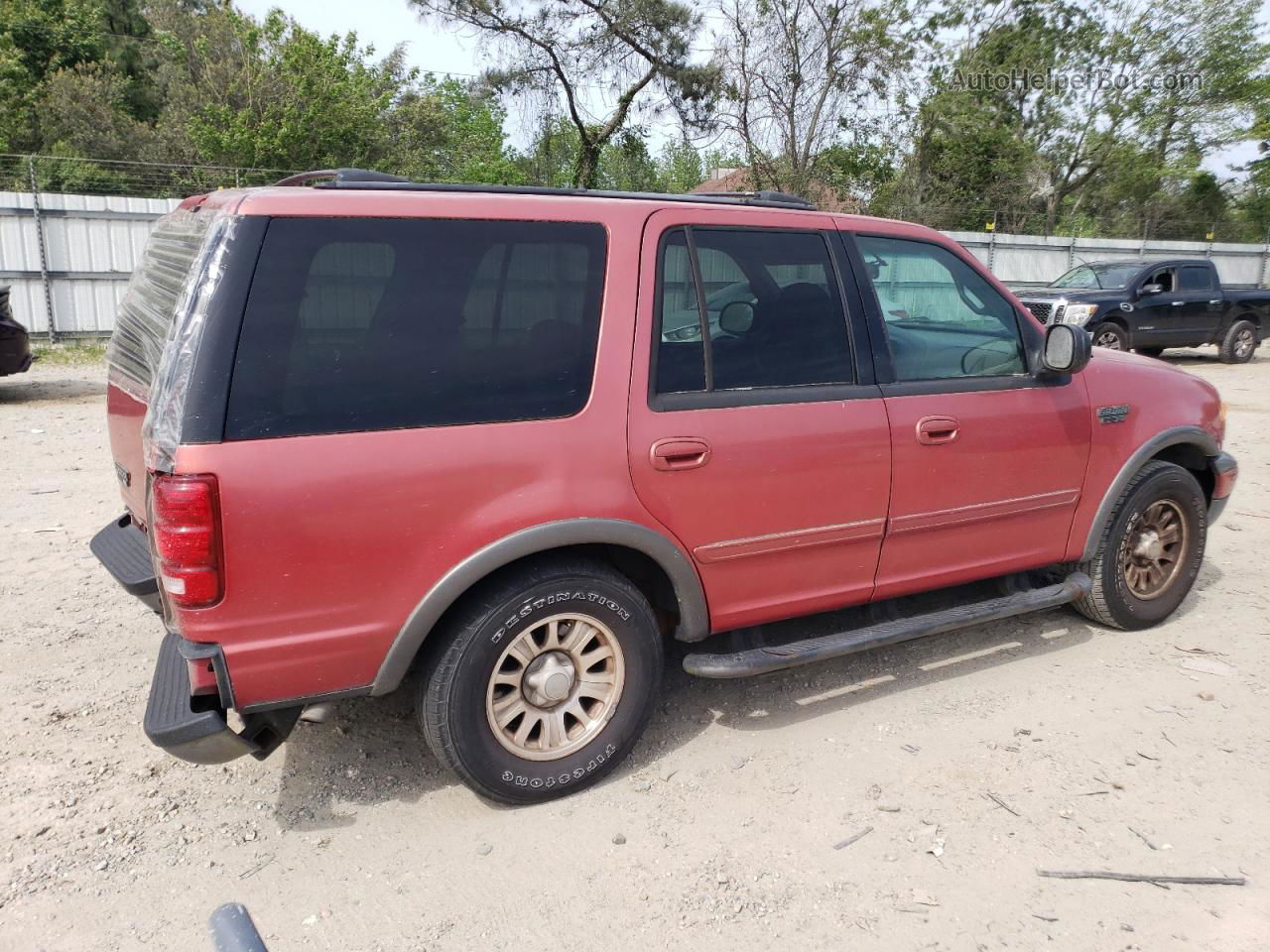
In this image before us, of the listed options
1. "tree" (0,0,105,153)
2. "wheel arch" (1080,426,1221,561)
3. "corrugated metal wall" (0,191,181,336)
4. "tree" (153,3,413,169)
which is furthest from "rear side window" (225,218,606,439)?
"tree" (0,0,105,153)

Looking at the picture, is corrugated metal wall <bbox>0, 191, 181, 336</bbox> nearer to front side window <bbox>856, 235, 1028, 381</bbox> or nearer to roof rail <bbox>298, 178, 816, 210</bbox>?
roof rail <bbox>298, 178, 816, 210</bbox>

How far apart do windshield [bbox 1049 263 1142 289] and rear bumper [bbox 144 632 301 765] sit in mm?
Result: 15213

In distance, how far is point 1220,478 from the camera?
463 cm

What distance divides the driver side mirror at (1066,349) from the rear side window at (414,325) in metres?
1.97

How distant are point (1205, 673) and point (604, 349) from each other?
3.05 metres

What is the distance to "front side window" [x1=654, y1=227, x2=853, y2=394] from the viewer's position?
3162 millimetres

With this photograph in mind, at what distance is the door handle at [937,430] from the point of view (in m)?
3.56

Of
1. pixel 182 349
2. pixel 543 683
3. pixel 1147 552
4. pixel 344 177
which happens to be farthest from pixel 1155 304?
pixel 182 349

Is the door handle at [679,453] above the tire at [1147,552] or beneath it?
above

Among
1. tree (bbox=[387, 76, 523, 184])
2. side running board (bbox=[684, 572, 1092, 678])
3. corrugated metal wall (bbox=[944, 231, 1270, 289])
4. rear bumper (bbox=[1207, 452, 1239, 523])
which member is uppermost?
tree (bbox=[387, 76, 523, 184])

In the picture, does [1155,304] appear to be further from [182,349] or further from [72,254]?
[72,254]

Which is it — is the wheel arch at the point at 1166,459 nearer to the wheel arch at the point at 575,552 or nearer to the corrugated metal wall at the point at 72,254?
the wheel arch at the point at 575,552

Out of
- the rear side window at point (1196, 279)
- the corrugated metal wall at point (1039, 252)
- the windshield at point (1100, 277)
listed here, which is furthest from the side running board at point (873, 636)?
the corrugated metal wall at point (1039, 252)

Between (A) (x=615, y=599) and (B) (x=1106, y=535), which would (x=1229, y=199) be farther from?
(A) (x=615, y=599)
